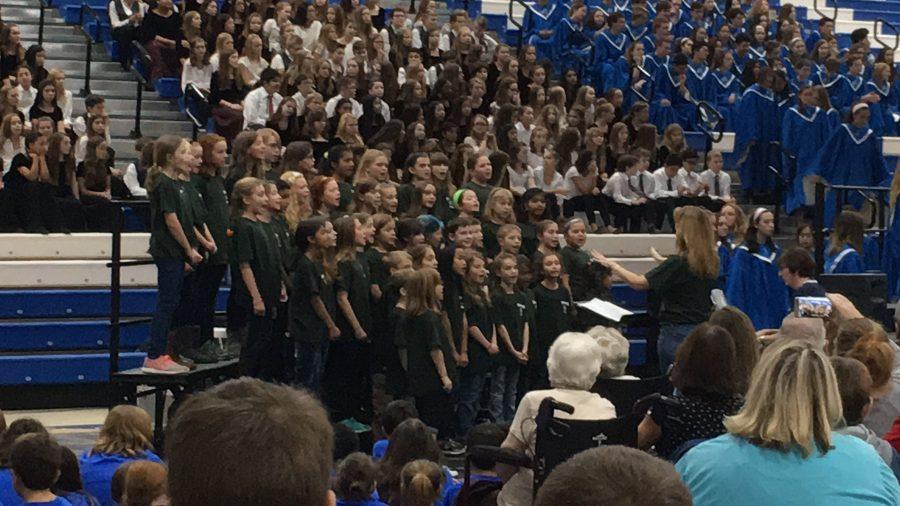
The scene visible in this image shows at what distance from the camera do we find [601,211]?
49.6 feet

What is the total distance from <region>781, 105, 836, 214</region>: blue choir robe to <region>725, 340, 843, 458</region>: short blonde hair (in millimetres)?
13618

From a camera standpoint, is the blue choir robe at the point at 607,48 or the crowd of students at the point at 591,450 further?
the blue choir robe at the point at 607,48

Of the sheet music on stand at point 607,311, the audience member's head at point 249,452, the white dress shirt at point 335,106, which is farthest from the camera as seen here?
the white dress shirt at point 335,106

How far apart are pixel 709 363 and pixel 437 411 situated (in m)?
6.02

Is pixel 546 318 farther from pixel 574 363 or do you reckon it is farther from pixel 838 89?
pixel 838 89

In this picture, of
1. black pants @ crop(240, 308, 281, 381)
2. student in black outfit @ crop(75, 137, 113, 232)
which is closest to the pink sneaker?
black pants @ crop(240, 308, 281, 381)

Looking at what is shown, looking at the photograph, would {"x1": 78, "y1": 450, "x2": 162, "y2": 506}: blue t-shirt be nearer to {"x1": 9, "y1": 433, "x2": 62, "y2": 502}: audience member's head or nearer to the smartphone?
{"x1": 9, "y1": 433, "x2": 62, "y2": 502}: audience member's head

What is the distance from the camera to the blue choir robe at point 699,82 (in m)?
18.7

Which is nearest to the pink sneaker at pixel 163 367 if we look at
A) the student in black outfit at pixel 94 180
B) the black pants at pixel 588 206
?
the student in black outfit at pixel 94 180

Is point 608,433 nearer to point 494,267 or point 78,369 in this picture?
point 494,267

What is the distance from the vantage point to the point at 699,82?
61.5 feet

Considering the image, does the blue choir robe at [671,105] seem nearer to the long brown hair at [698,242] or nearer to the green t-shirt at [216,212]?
the long brown hair at [698,242]

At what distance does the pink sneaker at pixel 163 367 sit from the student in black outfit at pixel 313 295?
3.32 feet

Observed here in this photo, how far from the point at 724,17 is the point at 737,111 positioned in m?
3.67
